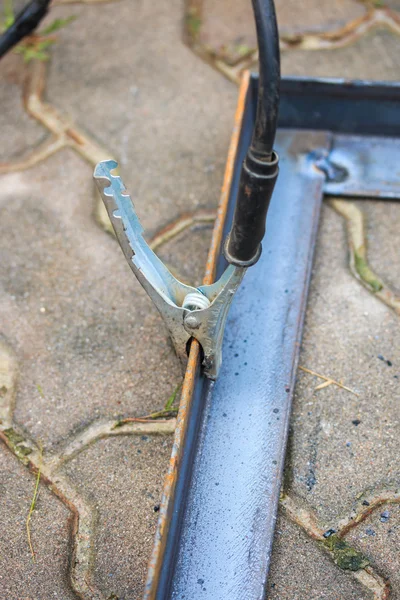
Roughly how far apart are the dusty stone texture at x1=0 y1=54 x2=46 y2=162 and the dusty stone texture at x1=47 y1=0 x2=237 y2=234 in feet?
0.36

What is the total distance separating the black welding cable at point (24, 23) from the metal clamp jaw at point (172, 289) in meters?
0.96

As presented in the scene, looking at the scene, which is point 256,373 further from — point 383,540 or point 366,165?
point 366,165

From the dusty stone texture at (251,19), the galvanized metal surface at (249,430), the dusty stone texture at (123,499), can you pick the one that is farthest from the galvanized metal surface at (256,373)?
the dusty stone texture at (251,19)

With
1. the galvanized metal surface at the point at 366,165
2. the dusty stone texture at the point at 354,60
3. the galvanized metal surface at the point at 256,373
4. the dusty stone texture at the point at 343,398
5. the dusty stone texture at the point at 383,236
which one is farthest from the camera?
the dusty stone texture at the point at 354,60

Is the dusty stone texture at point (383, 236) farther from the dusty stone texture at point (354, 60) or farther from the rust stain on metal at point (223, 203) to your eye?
the dusty stone texture at point (354, 60)

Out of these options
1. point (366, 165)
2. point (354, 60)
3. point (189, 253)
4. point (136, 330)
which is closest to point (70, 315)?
point (136, 330)

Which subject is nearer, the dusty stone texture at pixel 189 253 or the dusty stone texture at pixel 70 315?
the dusty stone texture at pixel 70 315

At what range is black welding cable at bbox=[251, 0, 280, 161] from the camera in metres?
0.97

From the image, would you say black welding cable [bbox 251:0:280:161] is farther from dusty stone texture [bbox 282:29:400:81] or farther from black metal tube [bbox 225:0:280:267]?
dusty stone texture [bbox 282:29:400:81]

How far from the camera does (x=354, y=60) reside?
218 centimetres

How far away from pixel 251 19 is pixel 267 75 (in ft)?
4.81

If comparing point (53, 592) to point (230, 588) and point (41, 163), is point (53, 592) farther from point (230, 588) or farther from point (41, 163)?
point (41, 163)

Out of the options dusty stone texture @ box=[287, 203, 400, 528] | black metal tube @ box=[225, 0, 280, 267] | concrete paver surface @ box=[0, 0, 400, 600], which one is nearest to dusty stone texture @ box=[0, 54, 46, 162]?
concrete paver surface @ box=[0, 0, 400, 600]

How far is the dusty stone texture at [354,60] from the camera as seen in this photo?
213 centimetres
